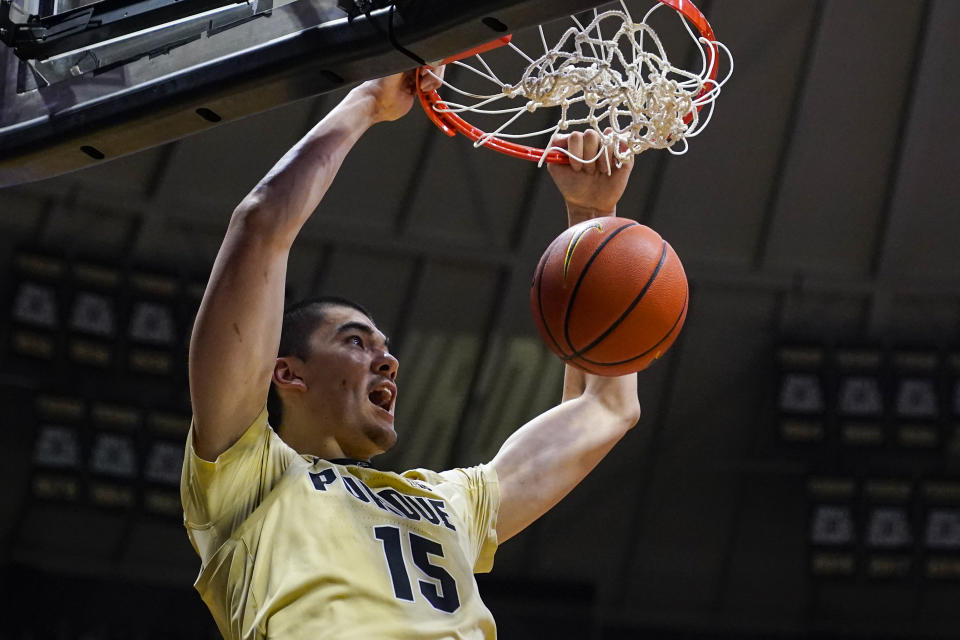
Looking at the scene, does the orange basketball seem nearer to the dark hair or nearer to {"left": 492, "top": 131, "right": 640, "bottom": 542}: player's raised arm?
{"left": 492, "top": 131, "right": 640, "bottom": 542}: player's raised arm

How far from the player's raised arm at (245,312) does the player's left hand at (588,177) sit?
861 mm

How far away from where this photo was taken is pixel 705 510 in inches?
407

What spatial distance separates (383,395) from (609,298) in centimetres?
58

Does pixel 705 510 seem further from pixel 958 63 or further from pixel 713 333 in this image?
pixel 958 63

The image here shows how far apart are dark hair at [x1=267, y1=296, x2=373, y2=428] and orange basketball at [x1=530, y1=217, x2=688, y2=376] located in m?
0.48

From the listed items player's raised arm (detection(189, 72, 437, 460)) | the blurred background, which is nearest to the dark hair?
player's raised arm (detection(189, 72, 437, 460))

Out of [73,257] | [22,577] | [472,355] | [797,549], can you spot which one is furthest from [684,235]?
[22,577]

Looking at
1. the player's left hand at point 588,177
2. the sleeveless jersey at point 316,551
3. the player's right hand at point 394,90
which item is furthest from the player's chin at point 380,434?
the player's left hand at point 588,177

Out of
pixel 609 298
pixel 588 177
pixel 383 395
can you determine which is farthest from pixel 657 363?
pixel 383 395

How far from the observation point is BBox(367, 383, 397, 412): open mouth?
9.89ft

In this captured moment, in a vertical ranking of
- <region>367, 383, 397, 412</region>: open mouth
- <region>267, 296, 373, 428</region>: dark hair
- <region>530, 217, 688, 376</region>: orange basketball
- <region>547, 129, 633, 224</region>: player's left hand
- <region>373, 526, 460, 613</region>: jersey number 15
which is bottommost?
<region>373, 526, 460, 613</region>: jersey number 15

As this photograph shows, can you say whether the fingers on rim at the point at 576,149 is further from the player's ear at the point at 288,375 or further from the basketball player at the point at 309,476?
the player's ear at the point at 288,375

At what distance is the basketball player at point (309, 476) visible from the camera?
256 cm

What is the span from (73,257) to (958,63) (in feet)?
19.9
